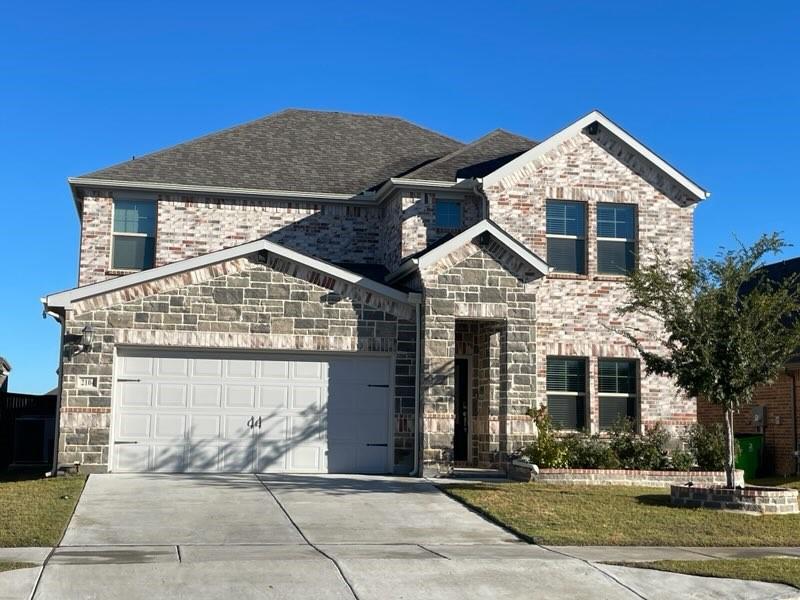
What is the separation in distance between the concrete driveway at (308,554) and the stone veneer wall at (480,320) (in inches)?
103

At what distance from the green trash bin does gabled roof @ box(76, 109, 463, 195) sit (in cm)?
1030

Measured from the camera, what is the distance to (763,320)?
1661 cm

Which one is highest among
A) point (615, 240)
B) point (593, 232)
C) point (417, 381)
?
point (593, 232)

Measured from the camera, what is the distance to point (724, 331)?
647 inches

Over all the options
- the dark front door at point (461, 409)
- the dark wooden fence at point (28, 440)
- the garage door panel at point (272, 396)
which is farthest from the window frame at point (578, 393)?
the dark wooden fence at point (28, 440)

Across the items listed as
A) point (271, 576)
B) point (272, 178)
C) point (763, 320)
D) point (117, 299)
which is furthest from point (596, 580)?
point (272, 178)

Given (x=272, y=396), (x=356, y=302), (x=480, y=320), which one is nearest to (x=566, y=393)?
(x=480, y=320)

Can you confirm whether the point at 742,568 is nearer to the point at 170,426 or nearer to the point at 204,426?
the point at 204,426

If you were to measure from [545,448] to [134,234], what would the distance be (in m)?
10.3

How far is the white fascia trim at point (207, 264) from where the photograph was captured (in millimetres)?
18156

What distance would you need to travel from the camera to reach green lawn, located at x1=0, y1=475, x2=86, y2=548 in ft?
39.1

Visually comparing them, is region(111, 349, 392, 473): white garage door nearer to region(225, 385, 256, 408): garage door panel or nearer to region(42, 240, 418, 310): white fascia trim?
region(225, 385, 256, 408): garage door panel

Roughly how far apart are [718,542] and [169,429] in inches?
398

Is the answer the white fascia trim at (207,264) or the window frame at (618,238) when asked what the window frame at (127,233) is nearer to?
the white fascia trim at (207,264)
